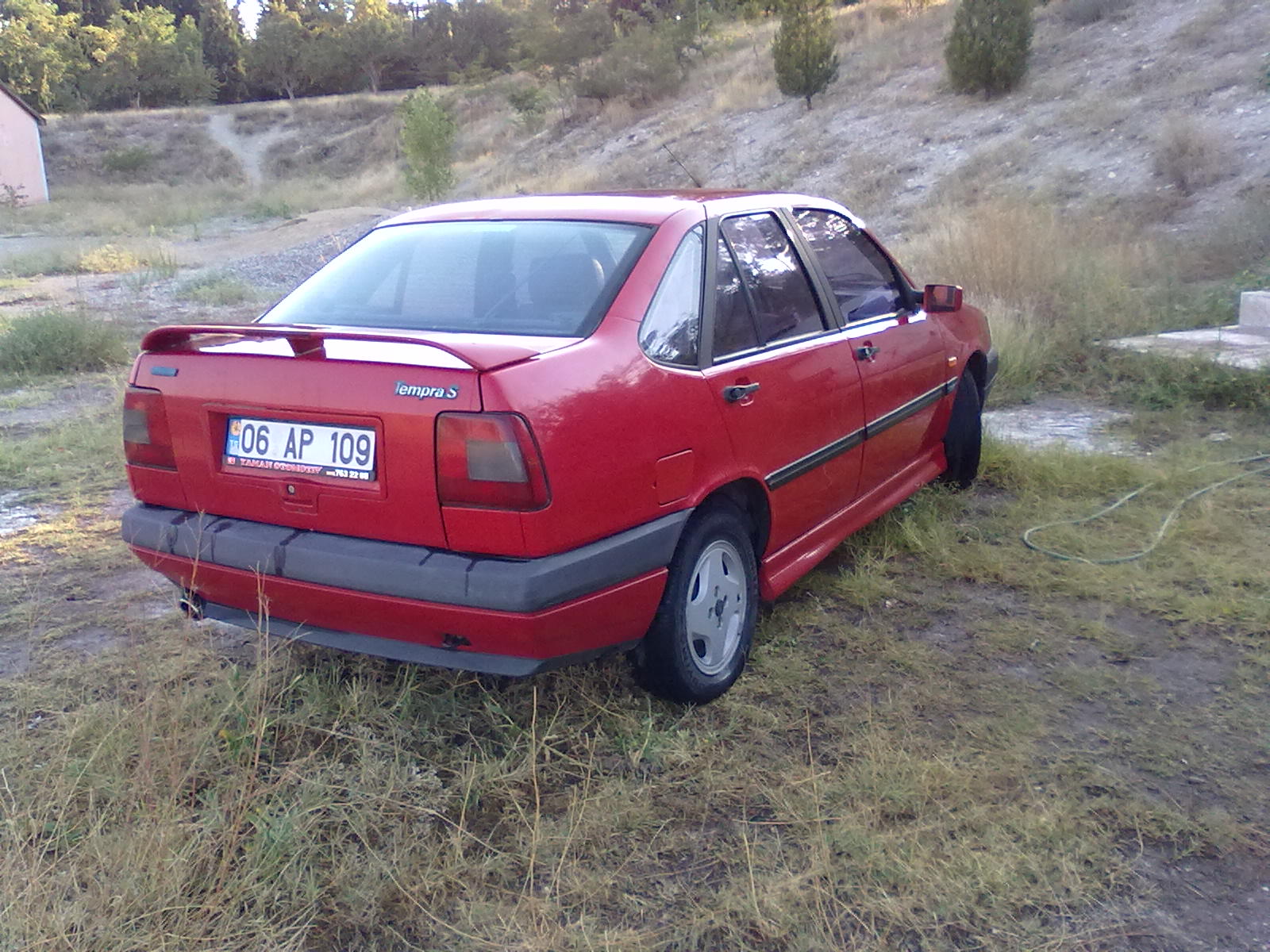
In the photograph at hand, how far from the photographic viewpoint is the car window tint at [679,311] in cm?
304

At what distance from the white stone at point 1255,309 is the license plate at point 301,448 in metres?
7.55

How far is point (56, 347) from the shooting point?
29.4 feet

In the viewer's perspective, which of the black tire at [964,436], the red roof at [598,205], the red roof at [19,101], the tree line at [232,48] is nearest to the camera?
the red roof at [598,205]

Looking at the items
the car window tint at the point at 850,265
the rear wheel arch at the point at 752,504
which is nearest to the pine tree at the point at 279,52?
the car window tint at the point at 850,265

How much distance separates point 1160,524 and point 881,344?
1630mm

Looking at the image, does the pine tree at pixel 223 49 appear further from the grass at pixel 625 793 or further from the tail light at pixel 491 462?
the tail light at pixel 491 462

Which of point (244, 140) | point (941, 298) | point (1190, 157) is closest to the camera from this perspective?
point (941, 298)

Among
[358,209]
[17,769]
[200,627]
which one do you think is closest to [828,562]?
[200,627]

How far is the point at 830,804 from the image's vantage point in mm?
2725

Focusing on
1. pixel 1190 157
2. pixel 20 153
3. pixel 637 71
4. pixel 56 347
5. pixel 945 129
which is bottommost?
pixel 56 347

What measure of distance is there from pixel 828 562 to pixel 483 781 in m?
2.11

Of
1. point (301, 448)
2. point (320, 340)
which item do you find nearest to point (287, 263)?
point (320, 340)

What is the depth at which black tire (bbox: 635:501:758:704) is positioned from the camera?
9.93ft

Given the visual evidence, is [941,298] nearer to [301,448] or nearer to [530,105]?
[301,448]
